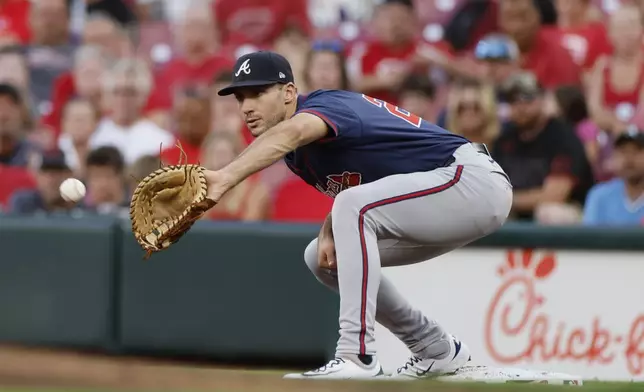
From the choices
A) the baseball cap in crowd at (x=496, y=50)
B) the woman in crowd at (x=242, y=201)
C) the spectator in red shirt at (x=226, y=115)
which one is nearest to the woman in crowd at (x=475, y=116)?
the baseball cap in crowd at (x=496, y=50)

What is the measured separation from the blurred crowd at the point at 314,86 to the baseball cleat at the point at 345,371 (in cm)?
315

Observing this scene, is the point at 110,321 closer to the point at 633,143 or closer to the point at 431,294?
the point at 431,294

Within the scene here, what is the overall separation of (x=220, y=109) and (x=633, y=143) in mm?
3147

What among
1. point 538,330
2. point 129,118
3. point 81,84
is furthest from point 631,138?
point 81,84

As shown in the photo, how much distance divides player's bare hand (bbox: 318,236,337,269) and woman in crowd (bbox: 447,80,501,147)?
3179mm

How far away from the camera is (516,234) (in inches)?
264

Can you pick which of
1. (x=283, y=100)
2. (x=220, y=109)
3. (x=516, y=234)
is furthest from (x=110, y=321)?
(x=283, y=100)

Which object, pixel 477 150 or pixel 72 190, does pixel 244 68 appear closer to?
pixel 72 190

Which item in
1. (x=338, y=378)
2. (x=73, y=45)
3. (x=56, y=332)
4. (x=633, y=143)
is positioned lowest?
(x=56, y=332)

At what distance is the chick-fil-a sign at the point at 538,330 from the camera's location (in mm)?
6512

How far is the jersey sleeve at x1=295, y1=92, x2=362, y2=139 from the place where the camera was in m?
4.36

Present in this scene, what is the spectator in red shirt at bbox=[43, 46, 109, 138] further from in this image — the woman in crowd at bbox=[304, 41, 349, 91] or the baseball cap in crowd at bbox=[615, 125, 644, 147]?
the baseball cap in crowd at bbox=[615, 125, 644, 147]

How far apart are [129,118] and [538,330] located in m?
3.98

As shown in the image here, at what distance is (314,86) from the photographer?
8.34m
